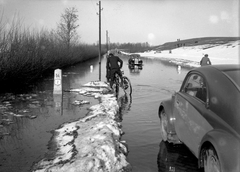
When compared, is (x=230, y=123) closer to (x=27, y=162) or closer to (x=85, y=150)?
(x=85, y=150)

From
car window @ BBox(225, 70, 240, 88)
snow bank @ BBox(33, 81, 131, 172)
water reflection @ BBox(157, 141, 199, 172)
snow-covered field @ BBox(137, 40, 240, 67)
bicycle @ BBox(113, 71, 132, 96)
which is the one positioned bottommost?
water reflection @ BBox(157, 141, 199, 172)

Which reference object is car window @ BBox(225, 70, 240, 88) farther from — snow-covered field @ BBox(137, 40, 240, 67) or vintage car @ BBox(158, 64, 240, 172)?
snow-covered field @ BBox(137, 40, 240, 67)

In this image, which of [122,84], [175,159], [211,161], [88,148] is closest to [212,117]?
[211,161]

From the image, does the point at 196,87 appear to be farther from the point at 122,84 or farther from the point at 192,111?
the point at 122,84

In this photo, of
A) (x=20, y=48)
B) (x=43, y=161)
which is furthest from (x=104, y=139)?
(x=20, y=48)

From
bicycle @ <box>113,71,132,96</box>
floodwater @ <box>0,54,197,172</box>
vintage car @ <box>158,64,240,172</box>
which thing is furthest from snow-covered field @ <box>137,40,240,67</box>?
vintage car @ <box>158,64,240,172</box>

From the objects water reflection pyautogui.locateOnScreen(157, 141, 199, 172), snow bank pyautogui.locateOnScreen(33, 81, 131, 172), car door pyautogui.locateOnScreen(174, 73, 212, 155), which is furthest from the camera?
water reflection pyautogui.locateOnScreen(157, 141, 199, 172)

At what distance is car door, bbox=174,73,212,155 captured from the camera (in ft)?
11.8

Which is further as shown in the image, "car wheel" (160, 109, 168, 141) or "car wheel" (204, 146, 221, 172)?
"car wheel" (160, 109, 168, 141)

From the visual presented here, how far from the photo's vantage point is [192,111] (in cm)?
391

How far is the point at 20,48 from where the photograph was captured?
12867mm

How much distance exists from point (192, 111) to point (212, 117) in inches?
23.4

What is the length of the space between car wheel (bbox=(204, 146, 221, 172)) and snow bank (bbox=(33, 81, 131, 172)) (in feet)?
4.00

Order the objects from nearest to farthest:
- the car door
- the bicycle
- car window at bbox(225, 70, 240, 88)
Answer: car window at bbox(225, 70, 240, 88) → the car door → the bicycle
